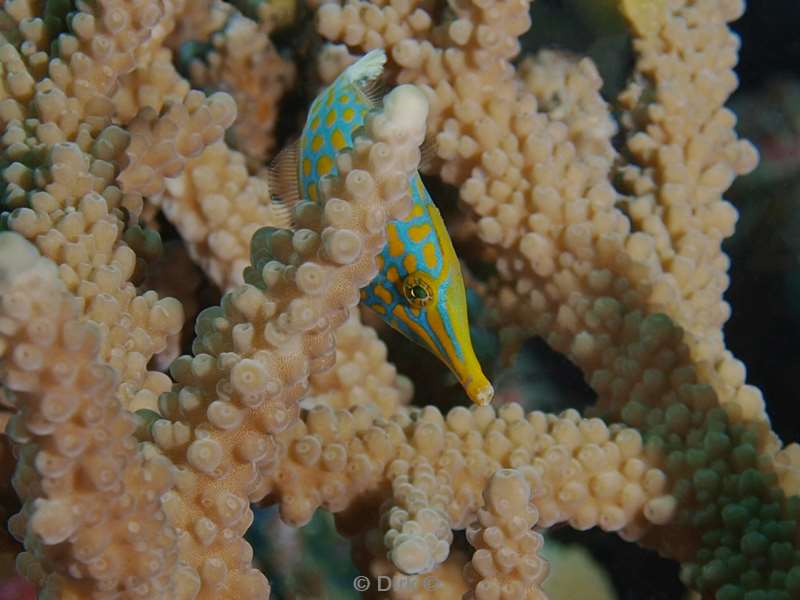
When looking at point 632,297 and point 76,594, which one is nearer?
point 76,594

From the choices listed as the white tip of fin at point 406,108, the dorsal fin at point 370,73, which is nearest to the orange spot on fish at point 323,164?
the dorsal fin at point 370,73

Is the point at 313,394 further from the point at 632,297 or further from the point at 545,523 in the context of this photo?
the point at 632,297

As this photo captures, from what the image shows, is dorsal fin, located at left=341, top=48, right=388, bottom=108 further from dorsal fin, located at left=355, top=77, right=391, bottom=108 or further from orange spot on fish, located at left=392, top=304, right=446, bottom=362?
orange spot on fish, located at left=392, top=304, right=446, bottom=362

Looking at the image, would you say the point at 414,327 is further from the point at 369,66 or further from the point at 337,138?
the point at 369,66

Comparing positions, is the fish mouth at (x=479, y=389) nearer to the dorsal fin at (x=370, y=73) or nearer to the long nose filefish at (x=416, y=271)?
the long nose filefish at (x=416, y=271)

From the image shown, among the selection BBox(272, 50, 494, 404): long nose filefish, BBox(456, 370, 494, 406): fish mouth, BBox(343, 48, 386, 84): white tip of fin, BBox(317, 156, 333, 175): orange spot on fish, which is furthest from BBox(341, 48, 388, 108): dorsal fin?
BBox(456, 370, 494, 406): fish mouth

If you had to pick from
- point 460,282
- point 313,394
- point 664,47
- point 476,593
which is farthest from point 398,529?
point 664,47
